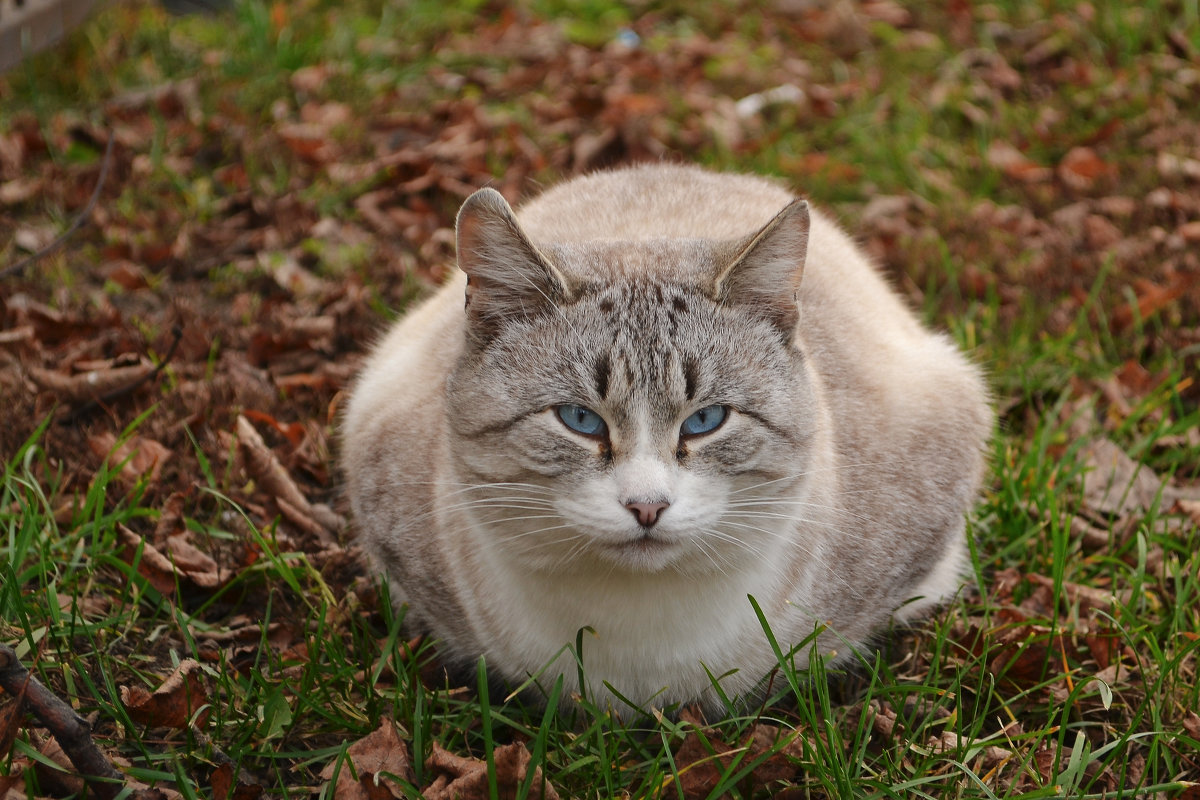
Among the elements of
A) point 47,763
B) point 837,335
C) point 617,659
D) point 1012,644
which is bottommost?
point 1012,644

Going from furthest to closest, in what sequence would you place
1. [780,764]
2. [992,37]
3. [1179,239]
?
[992,37] → [1179,239] → [780,764]

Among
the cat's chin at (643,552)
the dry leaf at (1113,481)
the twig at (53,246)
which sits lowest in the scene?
the dry leaf at (1113,481)

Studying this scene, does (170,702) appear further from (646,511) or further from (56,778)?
(646,511)

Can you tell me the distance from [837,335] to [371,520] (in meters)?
1.50

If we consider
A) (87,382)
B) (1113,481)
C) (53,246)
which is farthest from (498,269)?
(53,246)

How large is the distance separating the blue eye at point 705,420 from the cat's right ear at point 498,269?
1.40 ft

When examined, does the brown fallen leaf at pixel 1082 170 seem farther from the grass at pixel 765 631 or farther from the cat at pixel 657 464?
the cat at pixel 657 464

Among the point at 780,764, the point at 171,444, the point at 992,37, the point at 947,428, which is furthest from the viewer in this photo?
the point at 992,37

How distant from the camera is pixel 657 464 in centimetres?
251

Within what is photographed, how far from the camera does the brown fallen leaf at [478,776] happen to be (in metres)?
2.62

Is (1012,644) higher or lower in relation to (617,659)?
lower

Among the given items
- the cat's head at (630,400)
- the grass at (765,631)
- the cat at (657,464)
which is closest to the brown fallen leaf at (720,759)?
the grass at (765,631)

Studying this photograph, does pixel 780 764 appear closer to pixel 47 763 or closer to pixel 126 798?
pixel 126 798

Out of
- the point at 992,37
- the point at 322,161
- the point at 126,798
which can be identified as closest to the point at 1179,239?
the point at 992,37
